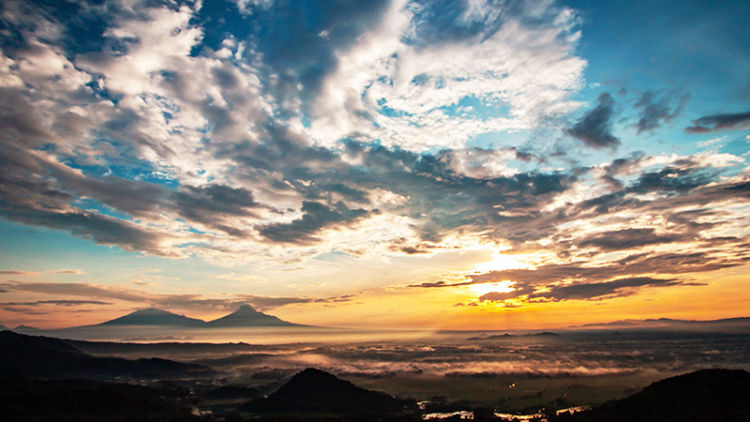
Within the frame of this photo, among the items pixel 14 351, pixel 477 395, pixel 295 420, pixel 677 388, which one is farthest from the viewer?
pixel 14 351

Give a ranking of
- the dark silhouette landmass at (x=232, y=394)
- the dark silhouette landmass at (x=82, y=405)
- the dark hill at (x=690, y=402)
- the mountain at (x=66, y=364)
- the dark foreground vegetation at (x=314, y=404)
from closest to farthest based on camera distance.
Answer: the dark hill at (x=690, y=402), the dark foreground vegetation at (x=314, y=404), the dark silhouette landmass at (x=82, y=405), the dark silhouette landmass at (x=232, y=394), the mountain at (x=66, y=364)

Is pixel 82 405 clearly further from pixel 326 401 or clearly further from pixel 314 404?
pixel 326 401

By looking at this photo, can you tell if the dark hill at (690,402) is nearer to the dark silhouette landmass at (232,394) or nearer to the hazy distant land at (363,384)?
the hazy distant land at (363,384)

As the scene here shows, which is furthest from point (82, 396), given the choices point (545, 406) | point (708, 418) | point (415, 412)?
point (708, 418)

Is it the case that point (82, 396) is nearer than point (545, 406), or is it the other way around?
point (82, 396)

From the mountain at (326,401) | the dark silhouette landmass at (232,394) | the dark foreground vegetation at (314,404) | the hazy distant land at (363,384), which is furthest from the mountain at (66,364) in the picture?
the mountain at (326,401)

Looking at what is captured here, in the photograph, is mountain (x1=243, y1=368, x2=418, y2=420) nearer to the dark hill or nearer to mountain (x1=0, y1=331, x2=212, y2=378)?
the dark hill

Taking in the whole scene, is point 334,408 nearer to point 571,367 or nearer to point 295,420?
point 295,420
